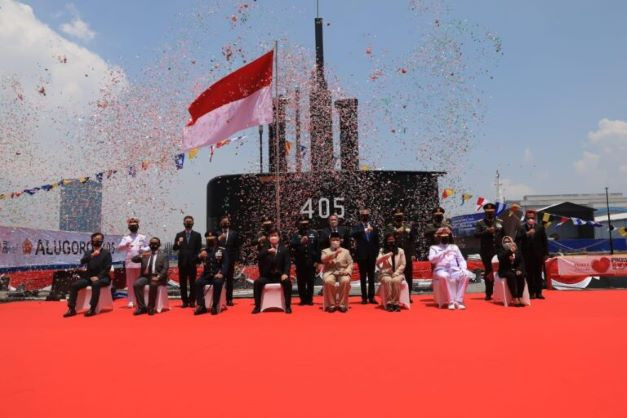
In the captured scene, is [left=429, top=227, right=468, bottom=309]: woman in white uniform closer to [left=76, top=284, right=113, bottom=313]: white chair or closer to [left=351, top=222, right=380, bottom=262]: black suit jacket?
[left=351, top=222, right=380, bottom=262]: black suit jacket

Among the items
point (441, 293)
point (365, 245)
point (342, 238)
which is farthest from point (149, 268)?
point (441, 293)

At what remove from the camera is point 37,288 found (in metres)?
14.3

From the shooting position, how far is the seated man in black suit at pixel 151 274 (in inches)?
345

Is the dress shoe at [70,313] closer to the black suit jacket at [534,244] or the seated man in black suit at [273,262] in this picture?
the seated man in black suit at [273,262]

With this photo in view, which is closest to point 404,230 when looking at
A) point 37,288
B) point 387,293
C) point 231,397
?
point 387,293

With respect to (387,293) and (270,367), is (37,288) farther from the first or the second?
(270,367)

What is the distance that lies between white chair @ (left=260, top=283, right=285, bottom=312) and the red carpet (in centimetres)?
102

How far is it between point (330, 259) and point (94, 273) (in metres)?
4.84

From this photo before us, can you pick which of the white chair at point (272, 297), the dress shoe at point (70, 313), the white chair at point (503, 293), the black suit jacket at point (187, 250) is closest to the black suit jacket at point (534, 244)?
the white chair at point (503, 293)

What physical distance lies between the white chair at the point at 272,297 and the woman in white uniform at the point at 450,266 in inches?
123

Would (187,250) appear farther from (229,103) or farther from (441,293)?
(441,293)

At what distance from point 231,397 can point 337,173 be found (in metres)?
10.6

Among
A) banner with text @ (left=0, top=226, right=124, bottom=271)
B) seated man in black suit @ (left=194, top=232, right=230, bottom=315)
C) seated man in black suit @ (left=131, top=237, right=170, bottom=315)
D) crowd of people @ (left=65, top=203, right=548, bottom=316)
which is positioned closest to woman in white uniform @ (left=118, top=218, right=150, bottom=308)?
crowd of people @ (left=65, top=203, right=548, bottom=316)

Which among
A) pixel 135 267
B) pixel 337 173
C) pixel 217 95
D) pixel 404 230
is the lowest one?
pixel 135 267
